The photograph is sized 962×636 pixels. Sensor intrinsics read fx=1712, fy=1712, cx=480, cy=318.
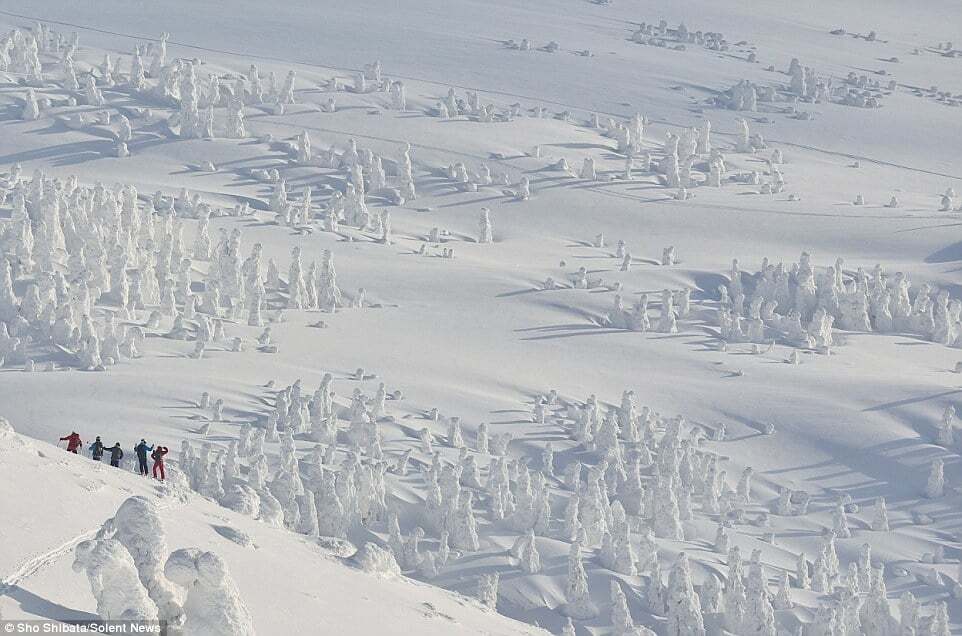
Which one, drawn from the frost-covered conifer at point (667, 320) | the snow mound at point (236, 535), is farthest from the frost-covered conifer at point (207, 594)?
the frost-covered conifer at point (667, 320)

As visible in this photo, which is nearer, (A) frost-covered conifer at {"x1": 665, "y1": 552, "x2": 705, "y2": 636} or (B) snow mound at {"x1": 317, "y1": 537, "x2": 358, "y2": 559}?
(B) snow mound at {"x1": 317, "y1": 537, "x2": 358, "y2": 559}

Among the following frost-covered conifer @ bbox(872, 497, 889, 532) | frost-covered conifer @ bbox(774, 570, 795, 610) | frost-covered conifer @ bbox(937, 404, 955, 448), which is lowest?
frost-covered conifer @ bbox(872, 497, 889, 532)

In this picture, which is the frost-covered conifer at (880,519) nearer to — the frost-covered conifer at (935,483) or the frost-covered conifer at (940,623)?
the frost-covered conifer at (935,483)

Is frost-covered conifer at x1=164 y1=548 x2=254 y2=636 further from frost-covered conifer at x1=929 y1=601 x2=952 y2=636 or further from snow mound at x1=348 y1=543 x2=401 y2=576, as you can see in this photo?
frost-covered conifer at x1=929 y1=601 x2=952 y2=636

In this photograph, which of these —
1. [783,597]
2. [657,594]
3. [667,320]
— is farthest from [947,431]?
[657,594]

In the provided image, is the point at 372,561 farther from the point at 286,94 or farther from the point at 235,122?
the point at 286,94

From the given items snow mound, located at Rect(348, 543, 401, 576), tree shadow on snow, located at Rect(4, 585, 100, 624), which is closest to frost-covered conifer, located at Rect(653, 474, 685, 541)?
snow mound, located at Rect(348, 543, 401, 576)

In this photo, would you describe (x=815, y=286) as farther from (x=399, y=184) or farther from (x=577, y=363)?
(x=399, y=184)

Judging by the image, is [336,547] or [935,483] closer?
[336,547]
